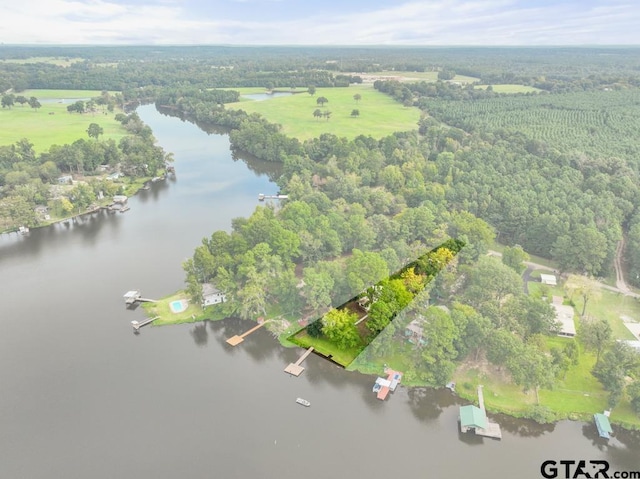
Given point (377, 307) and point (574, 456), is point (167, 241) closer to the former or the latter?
point (377, 307)

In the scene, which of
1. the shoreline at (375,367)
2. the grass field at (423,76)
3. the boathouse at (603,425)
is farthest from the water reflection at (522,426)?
the grass field at (423,76)

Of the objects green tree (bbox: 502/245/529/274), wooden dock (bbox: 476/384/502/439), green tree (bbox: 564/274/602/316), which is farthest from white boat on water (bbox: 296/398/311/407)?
green tree (bbox: 564/274/602/316)

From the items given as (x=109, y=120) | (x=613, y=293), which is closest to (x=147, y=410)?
(x=613, y=293)

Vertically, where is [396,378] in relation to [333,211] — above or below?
below

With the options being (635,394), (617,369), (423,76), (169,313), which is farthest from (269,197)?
(423,76)

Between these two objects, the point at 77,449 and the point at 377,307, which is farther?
the point at 377,307

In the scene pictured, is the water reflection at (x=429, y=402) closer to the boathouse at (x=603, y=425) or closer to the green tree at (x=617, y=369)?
the boathouse at (x=603, y=425)
